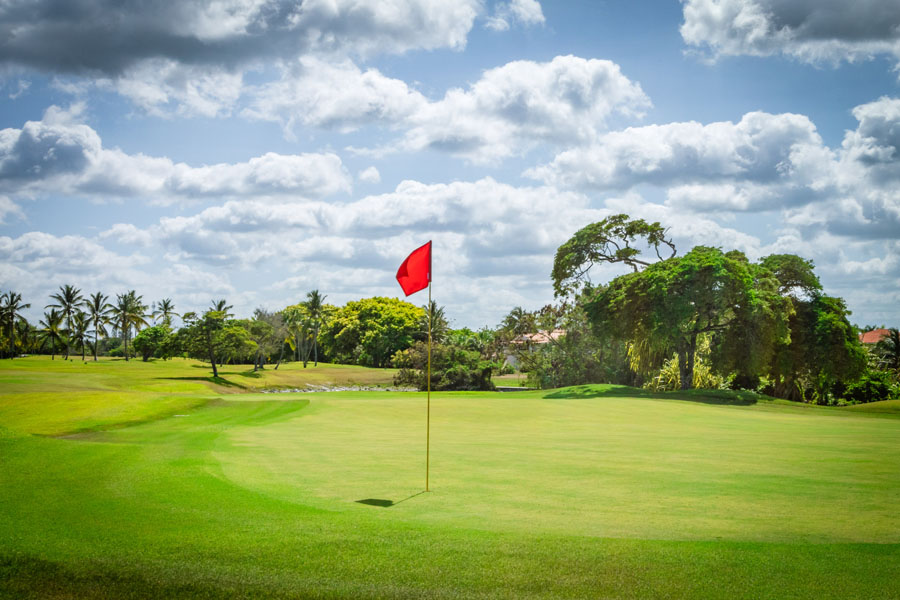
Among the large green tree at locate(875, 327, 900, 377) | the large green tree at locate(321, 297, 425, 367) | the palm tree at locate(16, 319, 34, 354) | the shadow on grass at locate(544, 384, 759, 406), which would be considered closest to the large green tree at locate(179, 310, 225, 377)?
the large green tree at locate(321, 297, 425, 367)

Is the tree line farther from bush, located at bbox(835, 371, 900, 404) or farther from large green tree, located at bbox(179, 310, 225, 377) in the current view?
large green tree, located at bbox(179, 310, 225, 377)

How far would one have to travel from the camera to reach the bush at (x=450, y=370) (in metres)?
62.0

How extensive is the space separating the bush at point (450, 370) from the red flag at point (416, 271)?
47.6 m

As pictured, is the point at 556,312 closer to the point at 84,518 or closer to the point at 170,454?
the point at 170,454

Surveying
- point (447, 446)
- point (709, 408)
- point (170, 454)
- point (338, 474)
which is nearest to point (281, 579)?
point (338, 474)

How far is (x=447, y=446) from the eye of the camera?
55.0ft

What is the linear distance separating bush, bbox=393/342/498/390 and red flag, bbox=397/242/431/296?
156 ft

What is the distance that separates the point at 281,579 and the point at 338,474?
5.44 m

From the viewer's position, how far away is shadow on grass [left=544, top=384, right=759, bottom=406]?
37562mm

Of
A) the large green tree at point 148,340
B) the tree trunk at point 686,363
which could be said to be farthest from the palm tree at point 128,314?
the tree trunk at point 686,363

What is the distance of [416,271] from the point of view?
1297 centimetres

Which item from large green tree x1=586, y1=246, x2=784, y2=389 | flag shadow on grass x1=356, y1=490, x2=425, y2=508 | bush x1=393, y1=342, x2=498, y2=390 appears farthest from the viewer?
bush x1=393, y1=342, x2=498, y2=390

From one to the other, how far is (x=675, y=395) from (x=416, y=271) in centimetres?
3092

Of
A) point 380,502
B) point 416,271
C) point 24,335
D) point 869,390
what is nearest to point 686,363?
point 869,390
